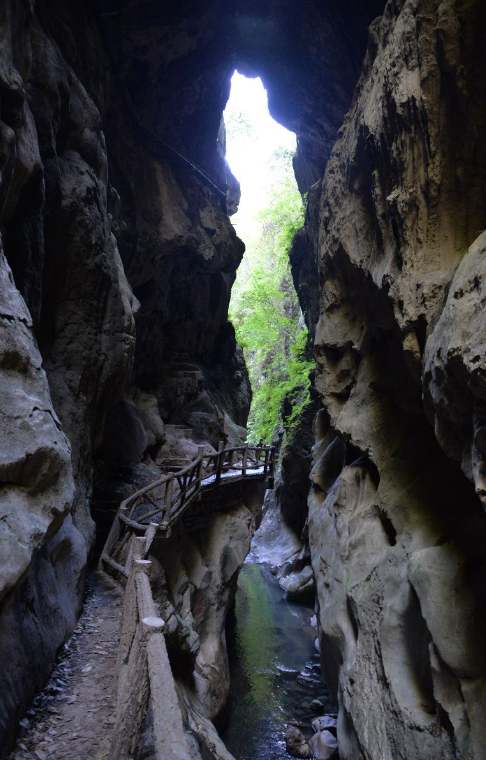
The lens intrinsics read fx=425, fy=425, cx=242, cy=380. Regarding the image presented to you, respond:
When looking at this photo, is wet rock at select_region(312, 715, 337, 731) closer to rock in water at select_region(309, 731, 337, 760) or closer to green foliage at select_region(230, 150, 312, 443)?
rock in water at select_region(309, 731, 337, 760)

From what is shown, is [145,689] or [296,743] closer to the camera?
[145,689]

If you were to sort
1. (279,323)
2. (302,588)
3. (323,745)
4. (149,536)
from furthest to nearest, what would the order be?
(279,323) → (302,588) → (323,745) → (149,536)

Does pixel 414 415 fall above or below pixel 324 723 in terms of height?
above

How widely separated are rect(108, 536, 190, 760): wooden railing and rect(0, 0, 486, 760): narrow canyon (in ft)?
0.08

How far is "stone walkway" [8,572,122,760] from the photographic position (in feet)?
11.2

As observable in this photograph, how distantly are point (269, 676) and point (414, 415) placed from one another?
8324mm

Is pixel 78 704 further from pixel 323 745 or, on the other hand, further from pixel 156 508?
pixel 323 745

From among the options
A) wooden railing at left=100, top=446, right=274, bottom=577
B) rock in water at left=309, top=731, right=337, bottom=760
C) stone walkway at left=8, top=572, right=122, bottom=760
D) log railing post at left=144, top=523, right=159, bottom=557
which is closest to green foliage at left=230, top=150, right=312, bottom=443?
wooden railing at left=100, top=446, right=274, bottom=577

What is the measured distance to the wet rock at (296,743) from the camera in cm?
824

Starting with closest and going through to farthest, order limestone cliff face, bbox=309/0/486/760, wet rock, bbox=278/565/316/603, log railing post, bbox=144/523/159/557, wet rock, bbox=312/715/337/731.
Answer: limestone cliff face, bbox=309/0/486/760 → log railing post, bbox=144/523/159/557 → wet rock, bbox=312/715/337/731 → wet rock, bbox=278/565/316/603

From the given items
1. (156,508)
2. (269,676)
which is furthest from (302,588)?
(156,508)

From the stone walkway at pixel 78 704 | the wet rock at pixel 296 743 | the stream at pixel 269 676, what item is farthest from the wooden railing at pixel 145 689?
the stream at pixel 269 676

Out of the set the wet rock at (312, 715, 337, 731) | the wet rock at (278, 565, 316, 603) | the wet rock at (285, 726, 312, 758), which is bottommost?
the wet rock at (285, 726, 312, 758)

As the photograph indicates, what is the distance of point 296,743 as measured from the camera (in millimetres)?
8469
